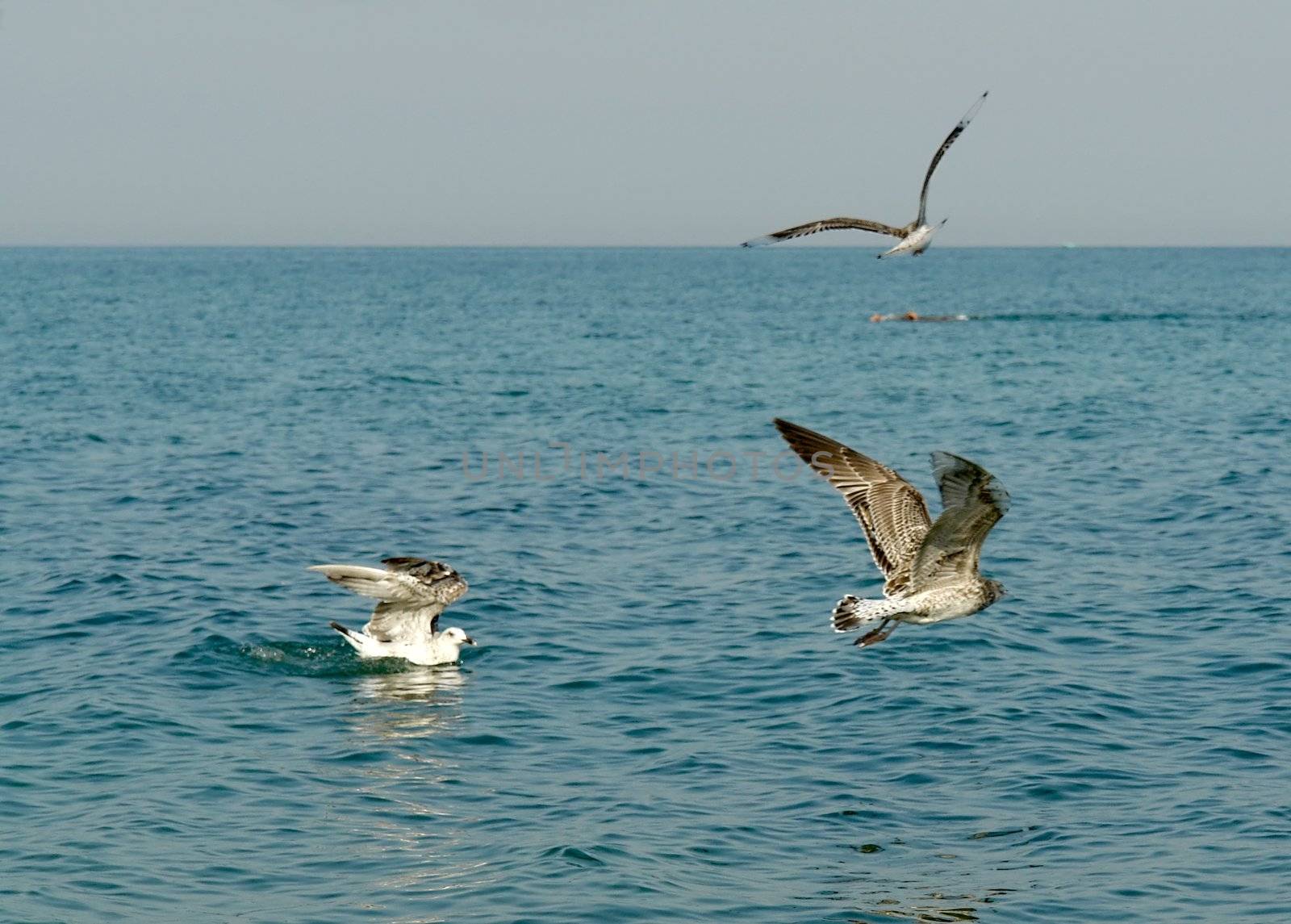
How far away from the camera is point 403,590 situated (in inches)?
691

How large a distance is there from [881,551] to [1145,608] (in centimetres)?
822

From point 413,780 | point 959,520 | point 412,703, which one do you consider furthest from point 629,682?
point 959,520

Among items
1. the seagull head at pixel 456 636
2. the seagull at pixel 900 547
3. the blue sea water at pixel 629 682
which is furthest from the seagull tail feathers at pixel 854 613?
the seagull head at pixel 456 636

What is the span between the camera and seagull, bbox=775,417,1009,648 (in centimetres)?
1261

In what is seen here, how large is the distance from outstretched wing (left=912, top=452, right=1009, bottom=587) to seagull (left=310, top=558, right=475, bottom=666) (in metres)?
6.32

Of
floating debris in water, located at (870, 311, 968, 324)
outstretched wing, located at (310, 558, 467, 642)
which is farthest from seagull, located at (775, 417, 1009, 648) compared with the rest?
floating debris in water, located at (870, 311, 968, 324)

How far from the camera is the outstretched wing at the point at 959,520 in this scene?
36.9 feet

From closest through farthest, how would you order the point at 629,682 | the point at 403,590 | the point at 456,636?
the point at 629,682 → the point at 403,590 → the point at 456,636

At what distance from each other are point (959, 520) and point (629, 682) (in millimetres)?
6095

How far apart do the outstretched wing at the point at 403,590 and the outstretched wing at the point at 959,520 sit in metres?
6.30

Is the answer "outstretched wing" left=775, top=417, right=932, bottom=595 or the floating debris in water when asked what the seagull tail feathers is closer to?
"outstretched wing" left=775, top=417, right=932, bottom=595

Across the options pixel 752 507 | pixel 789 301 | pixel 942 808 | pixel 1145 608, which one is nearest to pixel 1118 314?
pixel 789 301

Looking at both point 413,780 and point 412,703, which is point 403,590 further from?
point 413,780

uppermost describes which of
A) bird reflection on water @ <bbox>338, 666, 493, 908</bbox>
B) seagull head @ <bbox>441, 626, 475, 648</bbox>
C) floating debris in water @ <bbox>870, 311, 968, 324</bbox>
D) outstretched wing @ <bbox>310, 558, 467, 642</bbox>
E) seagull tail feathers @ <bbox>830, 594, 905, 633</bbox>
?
floating debris in water @ <bbox>870, 311, 968, 324</bbox>
